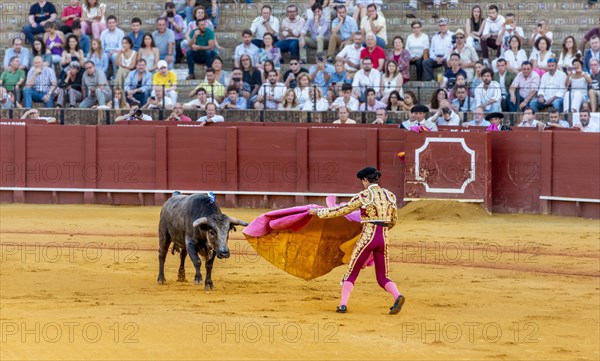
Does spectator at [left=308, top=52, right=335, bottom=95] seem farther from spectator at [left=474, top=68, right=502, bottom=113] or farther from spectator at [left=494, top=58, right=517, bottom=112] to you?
spectator at [left=494, top=58, right=517, bottom=112]

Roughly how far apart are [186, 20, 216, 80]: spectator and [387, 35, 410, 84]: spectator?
3.30 m

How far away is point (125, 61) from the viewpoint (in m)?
21.8

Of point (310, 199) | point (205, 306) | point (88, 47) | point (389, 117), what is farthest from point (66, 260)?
point (88, 47)

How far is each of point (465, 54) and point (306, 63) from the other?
9.96 feet

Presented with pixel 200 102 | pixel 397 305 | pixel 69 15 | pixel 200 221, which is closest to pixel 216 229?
pixel 200 221

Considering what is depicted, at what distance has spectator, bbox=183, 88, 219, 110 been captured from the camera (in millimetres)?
20859

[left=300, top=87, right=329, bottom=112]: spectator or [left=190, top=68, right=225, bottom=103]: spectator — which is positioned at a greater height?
[left=190, top=68, right=225, bottom=103]: spectator

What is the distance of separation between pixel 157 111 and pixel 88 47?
2332 mm

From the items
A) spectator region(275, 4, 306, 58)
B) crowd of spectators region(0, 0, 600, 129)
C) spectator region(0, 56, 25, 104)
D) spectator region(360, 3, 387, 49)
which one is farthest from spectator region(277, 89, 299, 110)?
spectator region(0, 56, 25, 104)

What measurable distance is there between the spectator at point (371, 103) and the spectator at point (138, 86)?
358 cm

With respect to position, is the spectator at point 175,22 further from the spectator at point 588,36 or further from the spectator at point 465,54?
the spectator at point 588,36

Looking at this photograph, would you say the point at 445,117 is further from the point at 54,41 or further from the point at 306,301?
the point at 306,301

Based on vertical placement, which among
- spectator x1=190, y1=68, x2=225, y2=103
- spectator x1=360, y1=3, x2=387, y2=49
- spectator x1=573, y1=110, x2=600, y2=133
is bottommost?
spectator x1=573, y1=110, x2=600, y2=133

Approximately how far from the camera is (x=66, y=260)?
14.8 meters
